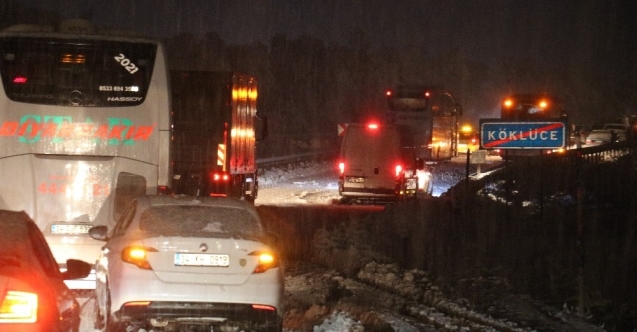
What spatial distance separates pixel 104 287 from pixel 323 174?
3778cm

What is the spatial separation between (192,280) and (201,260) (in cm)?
21

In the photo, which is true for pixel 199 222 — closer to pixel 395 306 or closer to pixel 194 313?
pixel 194 313

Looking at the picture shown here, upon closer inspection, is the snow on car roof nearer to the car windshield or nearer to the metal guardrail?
the car windshield

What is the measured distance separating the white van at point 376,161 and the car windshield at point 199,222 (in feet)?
64.3

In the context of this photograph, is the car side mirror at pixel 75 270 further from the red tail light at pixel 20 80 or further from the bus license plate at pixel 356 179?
the bus license plate at pixel 356 179

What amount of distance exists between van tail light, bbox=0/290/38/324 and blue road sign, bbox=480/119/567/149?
1443cm

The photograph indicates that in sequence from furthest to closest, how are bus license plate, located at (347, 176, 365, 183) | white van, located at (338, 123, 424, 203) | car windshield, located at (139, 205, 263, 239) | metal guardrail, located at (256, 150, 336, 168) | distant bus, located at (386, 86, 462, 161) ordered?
1. metal guardrail, located at (256, 150, 336, 168)
2. distant bus, located at (386, 86, 462, 161)
3. bus license plate, located at (347, 176, 365, 183)
4. white van, located at (338, 123, 424, 203)
5. car windshield, located at (139, 205, 263, 239)

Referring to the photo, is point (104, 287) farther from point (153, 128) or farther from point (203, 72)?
point (203, 72)

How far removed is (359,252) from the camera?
700 inches

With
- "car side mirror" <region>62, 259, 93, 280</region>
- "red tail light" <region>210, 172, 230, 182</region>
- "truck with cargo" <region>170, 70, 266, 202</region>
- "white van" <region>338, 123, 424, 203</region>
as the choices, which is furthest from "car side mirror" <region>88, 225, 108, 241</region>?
"white van" <region>338, 123, 424, 203</region>

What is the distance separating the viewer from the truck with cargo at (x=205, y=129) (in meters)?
24.1

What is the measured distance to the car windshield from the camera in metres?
10.0

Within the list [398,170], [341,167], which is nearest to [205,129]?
[341,167]

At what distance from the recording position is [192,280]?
32.0 feet
